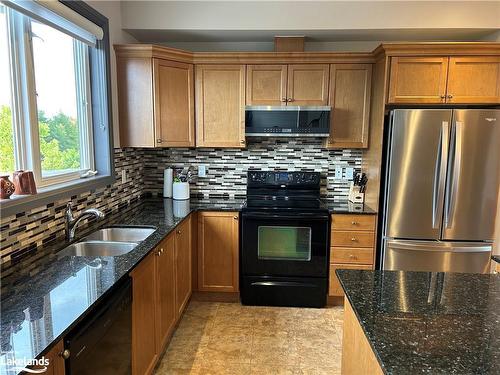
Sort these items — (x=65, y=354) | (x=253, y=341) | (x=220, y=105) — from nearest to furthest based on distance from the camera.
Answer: (x=65, y=354) → (x=253, y=341) → (x=220, y=105)

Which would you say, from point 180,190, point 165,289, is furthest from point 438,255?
point 180,190

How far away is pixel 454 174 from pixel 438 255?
2.18ft

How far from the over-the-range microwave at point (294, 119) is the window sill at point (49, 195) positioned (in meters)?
1.35

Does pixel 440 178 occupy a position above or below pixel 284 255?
above

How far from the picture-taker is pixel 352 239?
3.01 m

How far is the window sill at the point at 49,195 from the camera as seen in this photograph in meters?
1.64

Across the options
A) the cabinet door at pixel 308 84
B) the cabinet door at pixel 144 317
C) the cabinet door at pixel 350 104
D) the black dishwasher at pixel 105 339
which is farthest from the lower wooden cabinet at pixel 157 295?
the cabinet door at pixel 350 104

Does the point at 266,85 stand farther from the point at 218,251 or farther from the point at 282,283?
the point at 282,283

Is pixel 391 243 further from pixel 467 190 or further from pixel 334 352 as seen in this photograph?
pixel 334 352

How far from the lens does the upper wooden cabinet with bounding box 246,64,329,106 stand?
10.1ft

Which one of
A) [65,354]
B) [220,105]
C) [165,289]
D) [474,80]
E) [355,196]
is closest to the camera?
[65,354]

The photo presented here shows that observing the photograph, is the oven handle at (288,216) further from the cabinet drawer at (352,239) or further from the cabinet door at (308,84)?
the cabinet door at (308,84)

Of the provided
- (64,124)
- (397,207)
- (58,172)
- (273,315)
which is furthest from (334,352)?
(64,124)

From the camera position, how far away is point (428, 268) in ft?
9.51
